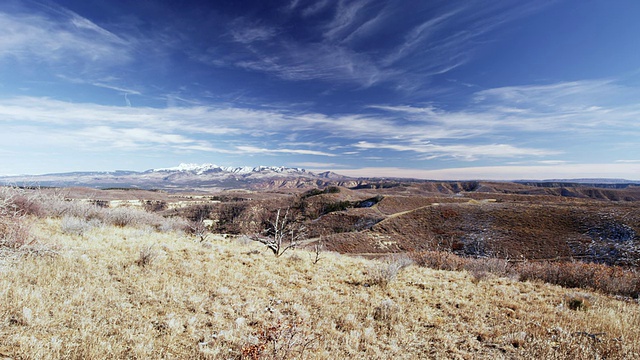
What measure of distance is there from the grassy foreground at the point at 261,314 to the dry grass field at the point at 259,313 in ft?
0.11

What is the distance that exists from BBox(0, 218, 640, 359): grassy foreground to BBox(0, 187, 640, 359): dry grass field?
3 cm

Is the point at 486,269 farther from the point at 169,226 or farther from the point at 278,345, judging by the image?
the point at 169,226

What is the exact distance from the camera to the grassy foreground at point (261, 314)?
4875 millimetres

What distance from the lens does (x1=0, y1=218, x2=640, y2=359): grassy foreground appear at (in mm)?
4875

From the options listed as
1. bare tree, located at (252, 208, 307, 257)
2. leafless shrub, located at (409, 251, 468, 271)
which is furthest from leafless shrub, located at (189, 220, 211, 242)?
leafless shrub, located at (409, 251, 468, 271)

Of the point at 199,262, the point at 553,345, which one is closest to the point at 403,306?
the point at 553,345

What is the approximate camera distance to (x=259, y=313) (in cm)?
699

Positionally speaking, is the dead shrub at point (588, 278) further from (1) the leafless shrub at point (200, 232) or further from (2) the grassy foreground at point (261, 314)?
(1) the leafless shrub at point (200, 232)

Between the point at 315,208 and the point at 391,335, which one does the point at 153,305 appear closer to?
the point at 391,335

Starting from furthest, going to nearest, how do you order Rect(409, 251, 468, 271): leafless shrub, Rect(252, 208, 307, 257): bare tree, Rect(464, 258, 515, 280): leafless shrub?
1. Rect(409, 251, 468, 271): leafless shrub
2. Rect(252, 208, 307, 257): bare tree
3. Rect(464, 258, 515, 280): leafless shrub

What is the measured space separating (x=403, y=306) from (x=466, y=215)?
179 ft

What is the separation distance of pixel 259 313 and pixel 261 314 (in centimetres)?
7

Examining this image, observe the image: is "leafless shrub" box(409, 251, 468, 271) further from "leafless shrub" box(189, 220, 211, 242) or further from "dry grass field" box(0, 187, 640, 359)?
"leafless shrub" box(189, 220, 211, 242)

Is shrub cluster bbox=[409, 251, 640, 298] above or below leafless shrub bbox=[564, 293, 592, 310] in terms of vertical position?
below
